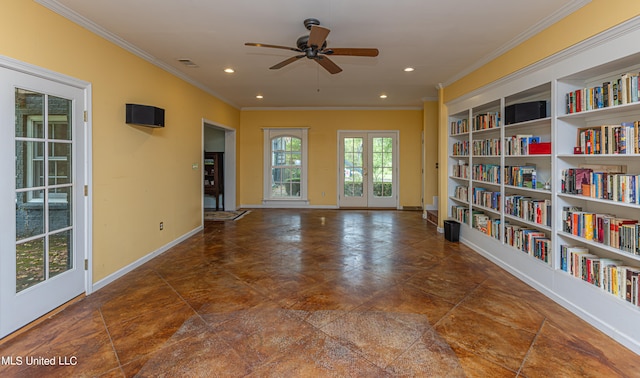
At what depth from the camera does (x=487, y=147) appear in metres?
A: 4.27

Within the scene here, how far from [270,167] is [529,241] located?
6367 mm

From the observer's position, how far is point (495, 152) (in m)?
4.09

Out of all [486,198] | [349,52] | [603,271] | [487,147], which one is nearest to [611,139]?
[603,271]

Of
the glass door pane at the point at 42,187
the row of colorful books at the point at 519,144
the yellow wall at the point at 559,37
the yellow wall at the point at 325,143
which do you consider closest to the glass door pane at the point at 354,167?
the yellow wall at the point at 325,143

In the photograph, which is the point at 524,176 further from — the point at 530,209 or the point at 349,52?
the point at 349,52

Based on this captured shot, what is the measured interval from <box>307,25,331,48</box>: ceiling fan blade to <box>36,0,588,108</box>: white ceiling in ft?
1.01

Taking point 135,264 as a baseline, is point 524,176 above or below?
above

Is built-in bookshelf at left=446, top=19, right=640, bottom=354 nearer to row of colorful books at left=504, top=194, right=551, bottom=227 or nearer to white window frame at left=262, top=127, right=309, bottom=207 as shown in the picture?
row of colorful books at left=504, top=194, right=551, bottom=227

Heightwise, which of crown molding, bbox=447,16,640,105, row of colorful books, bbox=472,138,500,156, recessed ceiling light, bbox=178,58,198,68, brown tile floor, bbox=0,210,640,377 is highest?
recessed ceiling light, bbox=178,58,198,68

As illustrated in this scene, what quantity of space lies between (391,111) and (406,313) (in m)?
6.52

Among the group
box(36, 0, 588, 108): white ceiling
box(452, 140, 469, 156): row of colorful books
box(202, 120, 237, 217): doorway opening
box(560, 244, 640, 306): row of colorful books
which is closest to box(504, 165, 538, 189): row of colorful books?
box(560, 244, 640, 306): row of colorful books

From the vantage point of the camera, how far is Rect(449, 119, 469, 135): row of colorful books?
4921mm

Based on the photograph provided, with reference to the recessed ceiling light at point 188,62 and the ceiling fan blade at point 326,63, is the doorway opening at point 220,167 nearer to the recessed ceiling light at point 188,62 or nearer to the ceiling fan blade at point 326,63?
the recessed ceiling light at point 188,62

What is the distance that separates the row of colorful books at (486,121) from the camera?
4031 millimetres
